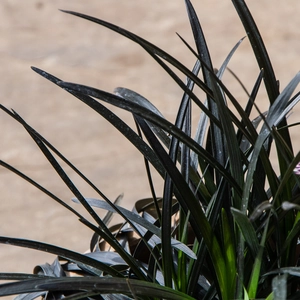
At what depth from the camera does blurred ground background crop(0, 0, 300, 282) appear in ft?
3.59

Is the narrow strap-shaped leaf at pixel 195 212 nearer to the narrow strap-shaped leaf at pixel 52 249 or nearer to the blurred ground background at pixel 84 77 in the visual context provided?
the narrow strap-shaped leaf at pixel 52 249

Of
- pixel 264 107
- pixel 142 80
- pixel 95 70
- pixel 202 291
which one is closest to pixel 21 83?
pixel 95 70

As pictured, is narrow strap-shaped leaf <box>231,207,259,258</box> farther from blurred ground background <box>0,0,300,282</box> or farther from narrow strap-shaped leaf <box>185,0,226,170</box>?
blurred ground background <box>0,0,300,282</box>

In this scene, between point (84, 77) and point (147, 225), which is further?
point (84, 77)

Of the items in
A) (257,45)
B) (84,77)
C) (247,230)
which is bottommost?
(247,230)

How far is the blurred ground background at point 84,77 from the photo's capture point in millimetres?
1094

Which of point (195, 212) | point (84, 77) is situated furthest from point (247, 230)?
point (84, 77)

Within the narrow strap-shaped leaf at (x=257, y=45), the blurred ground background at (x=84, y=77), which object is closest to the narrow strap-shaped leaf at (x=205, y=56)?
the narrow strap-shaped leaf at (x=257, y=45)

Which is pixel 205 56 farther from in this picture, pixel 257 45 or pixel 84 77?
pixel 84 77

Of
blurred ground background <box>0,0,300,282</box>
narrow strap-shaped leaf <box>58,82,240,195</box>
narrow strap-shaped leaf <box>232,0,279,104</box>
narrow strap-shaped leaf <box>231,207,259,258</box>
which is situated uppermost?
blurred ground background <box>0,0,300,282</box>

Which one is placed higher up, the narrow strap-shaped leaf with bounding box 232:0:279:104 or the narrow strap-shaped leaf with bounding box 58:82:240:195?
the narrow strap-shaped leaf with bounding box 232:0:279:104

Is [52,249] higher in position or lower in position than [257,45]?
lower

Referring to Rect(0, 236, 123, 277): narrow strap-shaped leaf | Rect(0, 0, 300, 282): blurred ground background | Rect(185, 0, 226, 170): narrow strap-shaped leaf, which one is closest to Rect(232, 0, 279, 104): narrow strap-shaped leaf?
Rect(185, 0, 226, 170): narrow strap-shaped leaf

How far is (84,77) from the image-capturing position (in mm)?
1299
